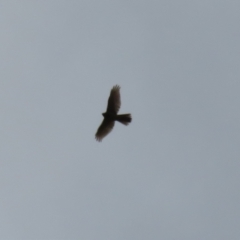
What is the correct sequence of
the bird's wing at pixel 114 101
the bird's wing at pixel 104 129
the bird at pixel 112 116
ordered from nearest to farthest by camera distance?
the bird at pixel 112 116
the bird's wing at pixel 114 101
the bird's wing at pixel 104 129

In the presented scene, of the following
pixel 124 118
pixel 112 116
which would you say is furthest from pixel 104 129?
pixel 124 118

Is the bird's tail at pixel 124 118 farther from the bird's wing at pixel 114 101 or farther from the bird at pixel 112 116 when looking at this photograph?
the bird's wing at pixel 114 101

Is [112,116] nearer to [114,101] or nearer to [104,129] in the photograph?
[114,101]

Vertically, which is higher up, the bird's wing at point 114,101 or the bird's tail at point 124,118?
the bird's wing at point 114,101

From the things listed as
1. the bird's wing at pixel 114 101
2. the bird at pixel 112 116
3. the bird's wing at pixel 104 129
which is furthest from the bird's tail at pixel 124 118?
the bird's wing at pixel 104 129

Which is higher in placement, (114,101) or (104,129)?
(114,101)

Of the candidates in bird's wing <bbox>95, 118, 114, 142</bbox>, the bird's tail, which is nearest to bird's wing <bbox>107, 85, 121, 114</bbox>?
the bird's tail
